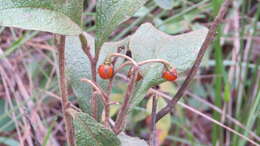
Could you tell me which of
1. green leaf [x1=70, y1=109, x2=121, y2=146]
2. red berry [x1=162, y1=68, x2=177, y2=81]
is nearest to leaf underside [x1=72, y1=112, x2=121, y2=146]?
green leaf [x1=70, y1=109, x2=121, y2=146]

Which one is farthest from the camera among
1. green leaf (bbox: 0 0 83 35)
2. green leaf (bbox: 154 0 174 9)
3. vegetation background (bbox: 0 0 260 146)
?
vegetation background (bbox: 0 0 260 146)

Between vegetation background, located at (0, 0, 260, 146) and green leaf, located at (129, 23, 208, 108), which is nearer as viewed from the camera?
green leaf, located at (129, 23, 208, 108)

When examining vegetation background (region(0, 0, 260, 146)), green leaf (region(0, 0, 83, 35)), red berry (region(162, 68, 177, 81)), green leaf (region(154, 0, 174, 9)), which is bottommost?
vegetation background (region(0, 0, 260, 146))

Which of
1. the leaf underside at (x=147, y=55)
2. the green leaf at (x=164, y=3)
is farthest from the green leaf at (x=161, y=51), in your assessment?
the green leaf at (x=164, y=3)

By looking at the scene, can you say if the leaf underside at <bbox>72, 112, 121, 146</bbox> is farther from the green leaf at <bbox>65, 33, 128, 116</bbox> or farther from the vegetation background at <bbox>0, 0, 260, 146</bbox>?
the vegetation background at <bbox>0, 0, 260, 146</bbox>

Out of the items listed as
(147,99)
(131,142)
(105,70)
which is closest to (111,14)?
(105,70)

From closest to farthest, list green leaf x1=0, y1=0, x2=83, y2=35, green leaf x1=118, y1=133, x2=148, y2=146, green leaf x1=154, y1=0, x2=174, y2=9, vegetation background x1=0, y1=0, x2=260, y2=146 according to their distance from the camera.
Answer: green leaf x1=0, y1=0, x2=83, y2=35
green leaf x1=118, y1=133, x2=148, y2=146
green leaf x1=154, y1=0, x2=174, y2=9
vegetation background x1=0, y1=0, x2=260, y2=146

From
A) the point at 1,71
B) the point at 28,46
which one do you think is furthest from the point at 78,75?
the point at 28,46

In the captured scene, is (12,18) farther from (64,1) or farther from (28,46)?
(28,46)
